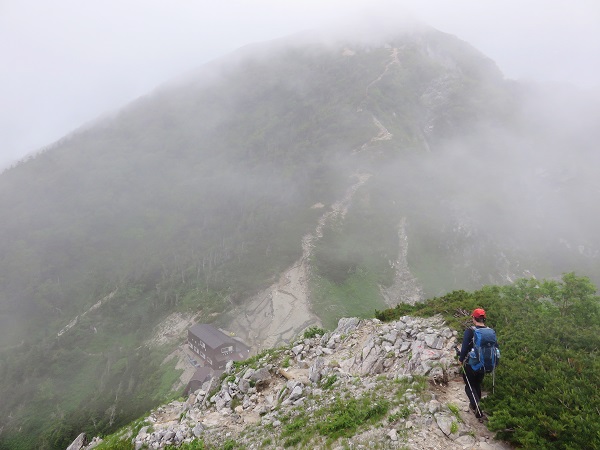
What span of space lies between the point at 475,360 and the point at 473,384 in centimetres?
101

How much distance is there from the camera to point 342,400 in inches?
531

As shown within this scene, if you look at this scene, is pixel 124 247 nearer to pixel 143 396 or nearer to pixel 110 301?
pixel 110 301

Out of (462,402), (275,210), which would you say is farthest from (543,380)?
(275,210)

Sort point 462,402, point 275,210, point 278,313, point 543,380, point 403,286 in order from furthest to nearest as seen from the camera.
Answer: point 275,210, point 403,286, point 278,313, point 462,402, point 543,380

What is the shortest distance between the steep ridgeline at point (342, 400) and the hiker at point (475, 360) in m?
0.71

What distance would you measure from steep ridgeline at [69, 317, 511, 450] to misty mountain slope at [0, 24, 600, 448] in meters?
49.5

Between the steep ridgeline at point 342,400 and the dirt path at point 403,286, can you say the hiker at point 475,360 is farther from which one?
the dirt path at point 403,286

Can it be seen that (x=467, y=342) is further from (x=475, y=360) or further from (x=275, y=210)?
(x=275, y=210)

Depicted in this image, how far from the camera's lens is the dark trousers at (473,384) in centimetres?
1007

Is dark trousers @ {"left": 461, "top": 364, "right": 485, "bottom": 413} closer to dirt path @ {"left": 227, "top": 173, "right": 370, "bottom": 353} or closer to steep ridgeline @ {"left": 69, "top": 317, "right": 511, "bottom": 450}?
steep ridgeline @ {"left": 69, "top": 317, "right": 511, "bottom": 450}

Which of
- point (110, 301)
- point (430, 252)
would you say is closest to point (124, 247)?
point (110, 301)

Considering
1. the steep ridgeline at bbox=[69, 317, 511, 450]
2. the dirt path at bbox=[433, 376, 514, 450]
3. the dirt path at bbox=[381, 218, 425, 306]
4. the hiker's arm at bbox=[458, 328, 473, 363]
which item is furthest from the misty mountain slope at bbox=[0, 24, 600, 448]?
Answer: the hiker's arm at bbox=[458, 328, 473, 363]

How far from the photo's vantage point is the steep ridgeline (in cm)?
1055

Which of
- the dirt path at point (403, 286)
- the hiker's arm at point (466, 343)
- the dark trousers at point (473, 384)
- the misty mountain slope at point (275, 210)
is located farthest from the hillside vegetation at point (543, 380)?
the dirt path at point (403, 286)
